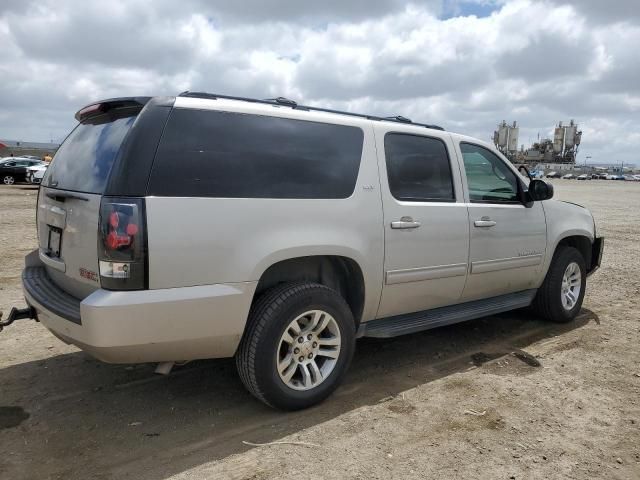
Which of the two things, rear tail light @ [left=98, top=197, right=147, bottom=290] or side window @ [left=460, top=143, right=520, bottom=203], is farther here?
side window @ [left=460, top=143, right=520, bottom=203]

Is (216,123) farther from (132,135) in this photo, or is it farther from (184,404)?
(184,404)

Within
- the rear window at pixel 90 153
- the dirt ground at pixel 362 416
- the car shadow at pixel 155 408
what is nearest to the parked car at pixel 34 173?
the dirt ground at pixel 362 416

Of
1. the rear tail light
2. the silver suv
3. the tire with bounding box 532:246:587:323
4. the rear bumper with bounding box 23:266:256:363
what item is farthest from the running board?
the rear tail light

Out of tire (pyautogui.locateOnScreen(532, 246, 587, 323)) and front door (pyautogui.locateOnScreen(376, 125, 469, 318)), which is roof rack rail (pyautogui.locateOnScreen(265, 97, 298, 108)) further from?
tire (pyautogui.locateOnScreen(532, 246, 587, 323))

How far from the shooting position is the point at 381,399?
12.2 ft

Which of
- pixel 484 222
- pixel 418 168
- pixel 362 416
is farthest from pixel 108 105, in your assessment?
pixel 484 222

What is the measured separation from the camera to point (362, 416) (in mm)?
3445

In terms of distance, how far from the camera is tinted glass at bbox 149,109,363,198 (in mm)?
2965

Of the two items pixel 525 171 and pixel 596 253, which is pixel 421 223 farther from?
pixel 596 253

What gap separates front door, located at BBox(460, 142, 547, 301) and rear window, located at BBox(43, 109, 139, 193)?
2.77 metres

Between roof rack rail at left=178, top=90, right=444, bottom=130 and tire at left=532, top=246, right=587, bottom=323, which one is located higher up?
roof rack rail at left=178, top=90, right=444, bottom=130

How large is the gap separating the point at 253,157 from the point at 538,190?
294 centimetres

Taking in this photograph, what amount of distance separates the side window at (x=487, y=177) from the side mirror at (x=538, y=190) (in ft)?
0.43

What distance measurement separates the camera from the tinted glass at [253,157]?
296 centimetres
